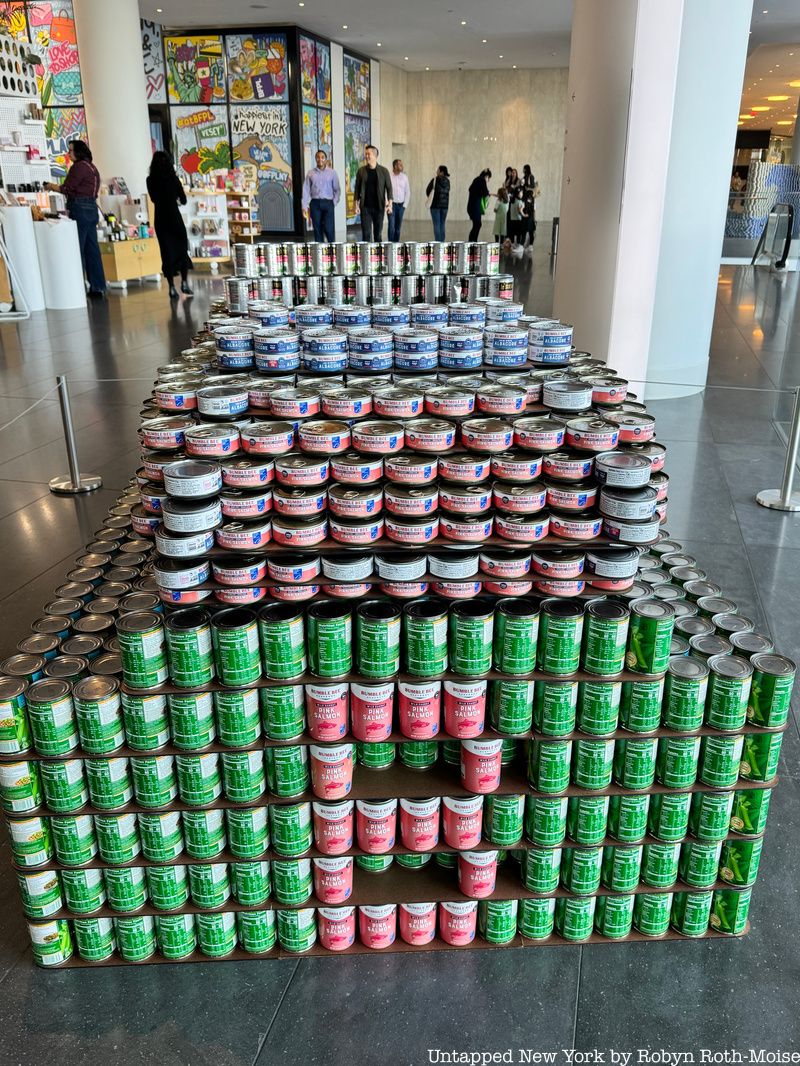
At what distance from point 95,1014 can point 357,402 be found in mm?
1711

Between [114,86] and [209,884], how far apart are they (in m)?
15.0

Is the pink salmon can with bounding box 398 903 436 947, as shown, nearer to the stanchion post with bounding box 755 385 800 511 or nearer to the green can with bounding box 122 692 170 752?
the green can with bounding box 122 692 170 752

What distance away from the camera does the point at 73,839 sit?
7.48 ft

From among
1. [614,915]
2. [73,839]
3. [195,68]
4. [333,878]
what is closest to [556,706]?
[614,915]

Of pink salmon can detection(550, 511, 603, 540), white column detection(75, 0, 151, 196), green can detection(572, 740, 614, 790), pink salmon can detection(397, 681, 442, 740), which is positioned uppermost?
white column detection(75, 0, 151, 196)

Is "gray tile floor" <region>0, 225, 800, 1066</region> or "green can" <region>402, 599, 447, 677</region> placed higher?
"green can" <region>402, 599, 447, 677</region>

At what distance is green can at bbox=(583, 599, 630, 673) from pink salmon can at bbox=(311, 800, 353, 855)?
0.74m

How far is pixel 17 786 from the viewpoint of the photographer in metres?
2.22

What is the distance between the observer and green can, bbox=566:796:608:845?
2359 millimetres

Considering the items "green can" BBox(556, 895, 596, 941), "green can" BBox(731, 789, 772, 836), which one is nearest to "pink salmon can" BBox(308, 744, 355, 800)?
"green can" BBox(556, 895, 596, 941)

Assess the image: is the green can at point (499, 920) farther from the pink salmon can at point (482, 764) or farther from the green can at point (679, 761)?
the green can at point (679, 761)

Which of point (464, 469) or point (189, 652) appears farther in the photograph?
point (464, 469)

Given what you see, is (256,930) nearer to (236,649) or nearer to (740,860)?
(236,649)

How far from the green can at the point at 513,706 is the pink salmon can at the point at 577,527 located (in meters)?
0.39
